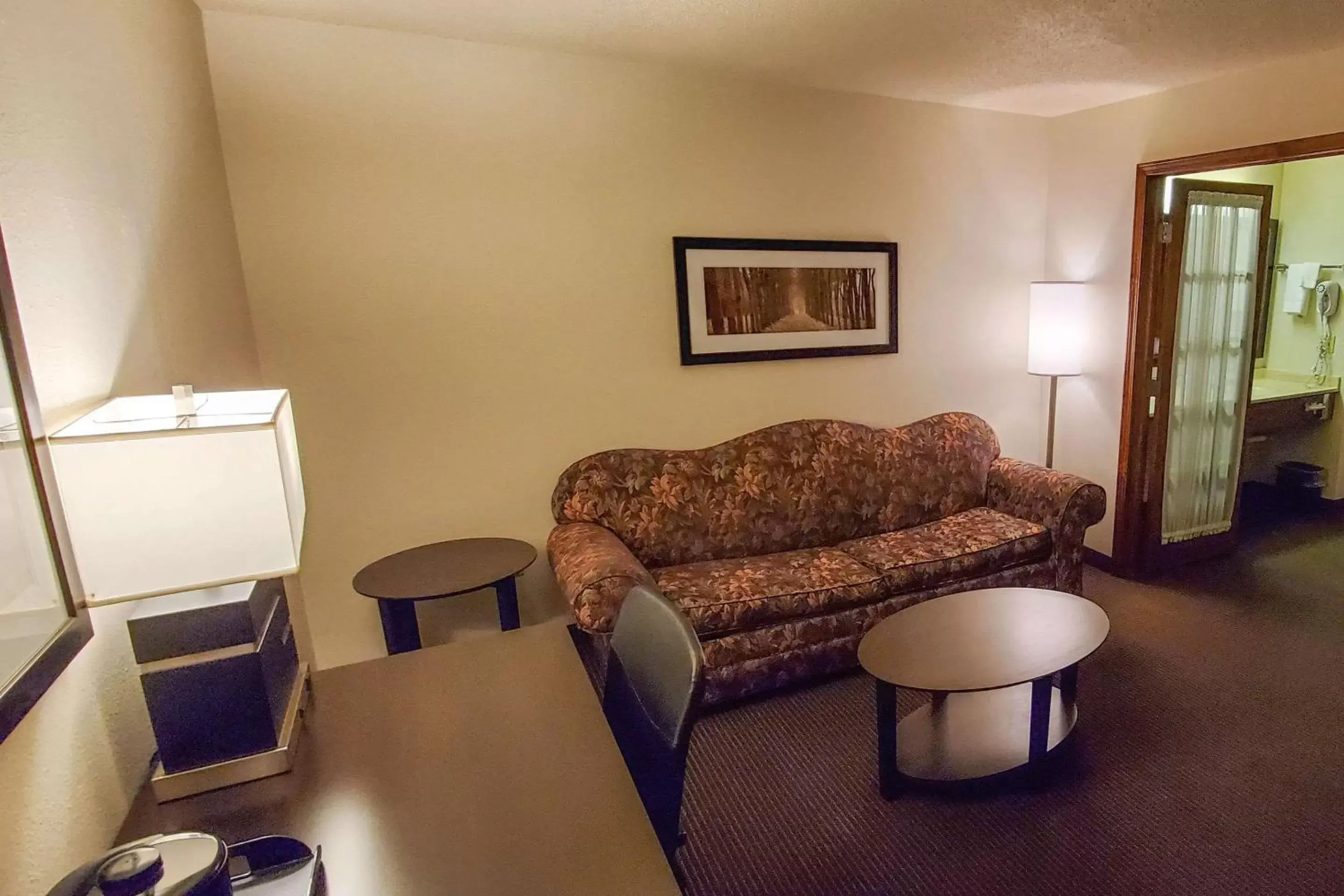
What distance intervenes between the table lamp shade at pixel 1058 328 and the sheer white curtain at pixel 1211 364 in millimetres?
465

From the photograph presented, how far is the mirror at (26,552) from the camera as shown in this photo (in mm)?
787

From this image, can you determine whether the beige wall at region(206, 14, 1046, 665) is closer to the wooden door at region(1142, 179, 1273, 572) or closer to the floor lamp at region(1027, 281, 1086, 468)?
the floor lamp at region(1027, 281, 1086, 468)

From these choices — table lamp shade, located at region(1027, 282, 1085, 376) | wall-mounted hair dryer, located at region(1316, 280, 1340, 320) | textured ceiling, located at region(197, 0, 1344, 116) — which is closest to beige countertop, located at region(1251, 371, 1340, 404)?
wall-mounted hair dryer, located at region(1316, 280, 1340, 320)

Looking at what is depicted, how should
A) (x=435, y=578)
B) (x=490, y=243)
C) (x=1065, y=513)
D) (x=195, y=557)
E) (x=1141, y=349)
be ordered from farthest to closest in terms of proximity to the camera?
(x=1141, y=349), (x=1065, y=513), (x=490, y=243), (x=435, y=578), (x=195, y=557)

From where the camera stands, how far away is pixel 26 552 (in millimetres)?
829

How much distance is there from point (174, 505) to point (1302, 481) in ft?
19.7

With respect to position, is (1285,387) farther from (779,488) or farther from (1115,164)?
(779,488)

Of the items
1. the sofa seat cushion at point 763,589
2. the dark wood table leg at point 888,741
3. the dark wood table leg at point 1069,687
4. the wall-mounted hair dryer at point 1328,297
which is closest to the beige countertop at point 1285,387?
the wall-mounted hair dryer at point 1328,297

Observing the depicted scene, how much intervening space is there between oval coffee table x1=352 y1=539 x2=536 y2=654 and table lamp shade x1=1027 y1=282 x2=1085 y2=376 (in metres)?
2.83

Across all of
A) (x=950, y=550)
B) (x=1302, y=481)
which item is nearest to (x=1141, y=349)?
(x=950, y=550)

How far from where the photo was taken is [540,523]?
2936 mm

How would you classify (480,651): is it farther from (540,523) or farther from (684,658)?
(540,523)

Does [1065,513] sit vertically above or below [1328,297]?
below

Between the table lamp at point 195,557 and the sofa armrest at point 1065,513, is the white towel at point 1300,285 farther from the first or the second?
the table lamp at point 195,557
